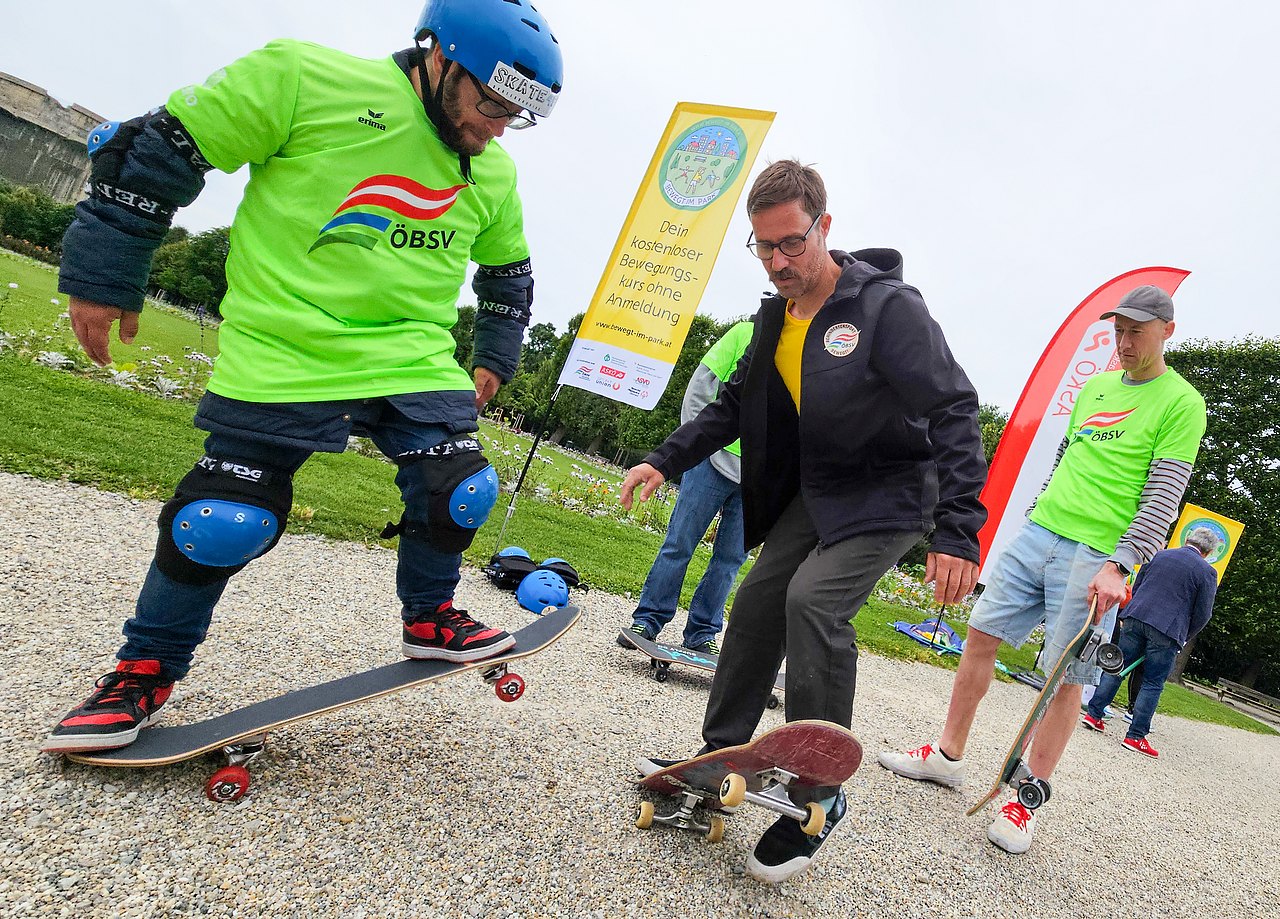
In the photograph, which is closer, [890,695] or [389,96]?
[389,96]

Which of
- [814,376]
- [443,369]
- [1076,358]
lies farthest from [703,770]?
[1076,358]

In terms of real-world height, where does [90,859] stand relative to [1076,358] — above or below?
below

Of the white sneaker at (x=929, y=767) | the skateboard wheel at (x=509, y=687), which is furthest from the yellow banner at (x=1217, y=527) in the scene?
the skateboard wheel at (x=509, y=687)

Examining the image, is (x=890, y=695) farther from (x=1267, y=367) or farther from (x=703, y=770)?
(x=1267, y=367)

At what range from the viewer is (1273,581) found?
16.4 m

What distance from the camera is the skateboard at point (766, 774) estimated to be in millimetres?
2041

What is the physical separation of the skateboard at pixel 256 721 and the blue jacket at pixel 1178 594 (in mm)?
7445

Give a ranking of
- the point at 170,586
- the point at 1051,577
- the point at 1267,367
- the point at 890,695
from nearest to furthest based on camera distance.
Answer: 1. the point at 170,586
2. the point at 1051,577
3. the point at 890,695
4. the point at 1267,367

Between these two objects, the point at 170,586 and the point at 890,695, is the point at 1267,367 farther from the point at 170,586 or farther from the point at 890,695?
the point at 170,586

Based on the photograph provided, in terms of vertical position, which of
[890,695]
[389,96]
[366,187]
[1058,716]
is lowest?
[890,695]

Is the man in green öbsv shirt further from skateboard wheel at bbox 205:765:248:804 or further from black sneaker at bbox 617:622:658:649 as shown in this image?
black sneaker at bbox 617:622:658:649

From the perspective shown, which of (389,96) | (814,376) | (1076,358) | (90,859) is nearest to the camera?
(90,859)

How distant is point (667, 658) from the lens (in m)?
4.28

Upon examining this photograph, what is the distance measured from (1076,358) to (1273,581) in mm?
13323
